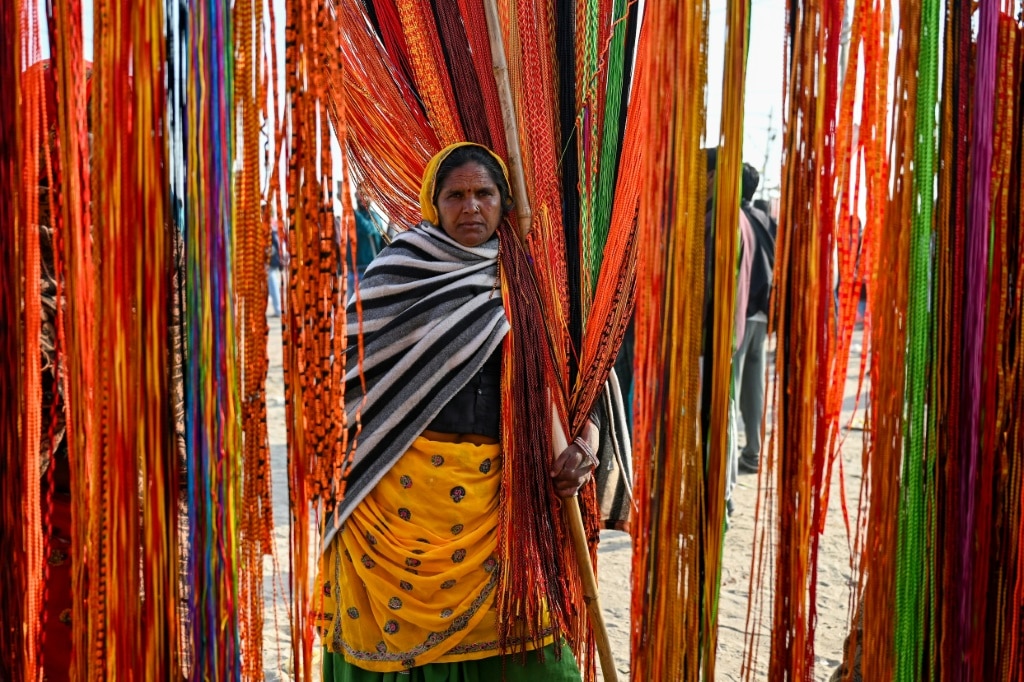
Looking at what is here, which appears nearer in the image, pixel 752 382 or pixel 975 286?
pixel 975 286

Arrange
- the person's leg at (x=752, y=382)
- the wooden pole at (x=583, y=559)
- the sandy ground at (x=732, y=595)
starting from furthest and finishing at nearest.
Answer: the person's leg at (x=752, y=382)
the sandy ground at (x=732, y=595)
the wooden pole at (x=583, y=559)

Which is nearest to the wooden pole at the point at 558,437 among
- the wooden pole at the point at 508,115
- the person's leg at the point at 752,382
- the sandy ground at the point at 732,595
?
the wooden pole at the point at 508,115

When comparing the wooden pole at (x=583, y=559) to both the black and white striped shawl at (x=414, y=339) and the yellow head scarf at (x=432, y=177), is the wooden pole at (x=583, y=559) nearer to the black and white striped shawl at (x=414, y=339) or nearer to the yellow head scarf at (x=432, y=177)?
the black and white striped shawl at (x=414, y=339)

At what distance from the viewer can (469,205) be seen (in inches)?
104

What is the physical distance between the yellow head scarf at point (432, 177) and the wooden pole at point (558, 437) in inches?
2.1

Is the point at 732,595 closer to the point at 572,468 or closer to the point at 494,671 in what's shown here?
the point at 494,671

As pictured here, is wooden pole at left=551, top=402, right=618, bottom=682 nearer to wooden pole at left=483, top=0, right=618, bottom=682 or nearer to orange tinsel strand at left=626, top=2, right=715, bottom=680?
wooden pole at left=483, top=0, right=618, bottom=682

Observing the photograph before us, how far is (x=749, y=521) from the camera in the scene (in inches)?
232

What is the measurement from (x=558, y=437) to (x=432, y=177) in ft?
2.48

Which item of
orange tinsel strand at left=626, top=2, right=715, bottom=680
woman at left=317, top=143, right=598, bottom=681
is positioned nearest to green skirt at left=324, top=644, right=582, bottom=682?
woman at left=317, top=143, right=598, bottom=681

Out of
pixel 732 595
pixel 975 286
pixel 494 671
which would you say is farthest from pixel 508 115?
pixel 732 595

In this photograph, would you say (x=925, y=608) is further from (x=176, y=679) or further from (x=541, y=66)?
(x=541, y=66)

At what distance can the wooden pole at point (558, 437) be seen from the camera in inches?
95.3

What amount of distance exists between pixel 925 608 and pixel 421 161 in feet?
5.75
